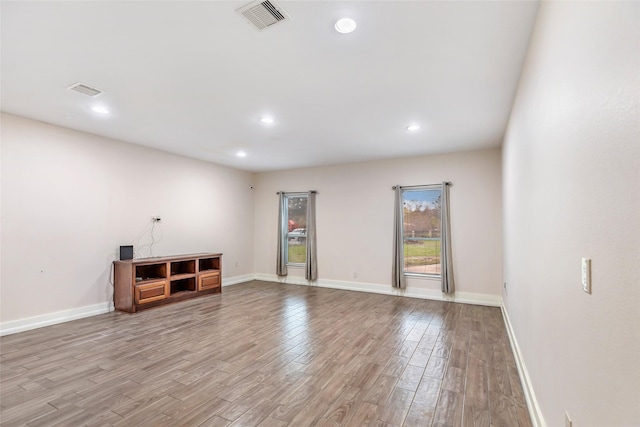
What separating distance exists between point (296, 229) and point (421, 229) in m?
2.95

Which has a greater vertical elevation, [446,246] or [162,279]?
[446,246]

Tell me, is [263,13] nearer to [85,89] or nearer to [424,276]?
[85,89]

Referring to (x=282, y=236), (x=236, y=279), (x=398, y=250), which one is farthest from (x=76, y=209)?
(x=398, y=250)

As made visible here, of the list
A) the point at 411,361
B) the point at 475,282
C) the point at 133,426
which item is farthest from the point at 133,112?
the point at 475,282

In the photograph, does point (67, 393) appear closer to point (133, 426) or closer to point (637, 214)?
point (133, 426)

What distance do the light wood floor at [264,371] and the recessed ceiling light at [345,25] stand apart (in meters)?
2.70

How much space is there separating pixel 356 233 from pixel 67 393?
500cm

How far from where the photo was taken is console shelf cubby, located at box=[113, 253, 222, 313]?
15.1 feet

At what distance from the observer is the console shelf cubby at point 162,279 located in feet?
15.1

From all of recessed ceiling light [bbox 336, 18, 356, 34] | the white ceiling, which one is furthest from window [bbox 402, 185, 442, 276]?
recessed ceiling light [bbox 336, 18, 356, 34]

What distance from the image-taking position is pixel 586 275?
3.54 ft

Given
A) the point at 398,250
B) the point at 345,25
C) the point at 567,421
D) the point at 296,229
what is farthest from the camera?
the point at 296,229

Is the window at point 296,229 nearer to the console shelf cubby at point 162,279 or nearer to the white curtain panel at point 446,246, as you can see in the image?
the console shelf cubby at point 162,279

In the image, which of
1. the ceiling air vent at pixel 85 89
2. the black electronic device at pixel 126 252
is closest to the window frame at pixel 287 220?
the black electronic device at pixel 126 252
